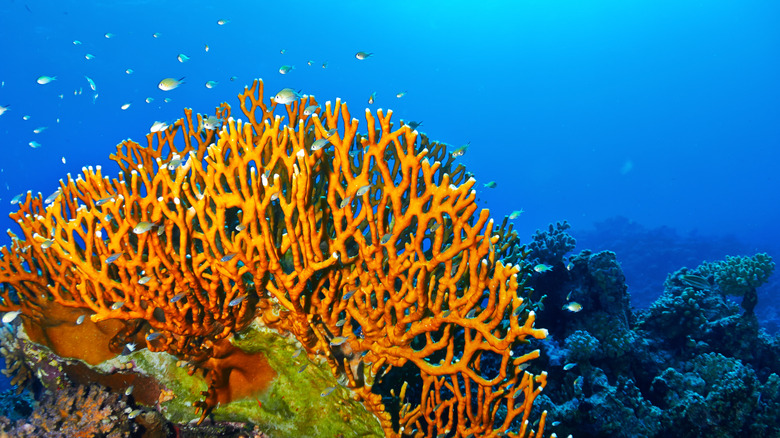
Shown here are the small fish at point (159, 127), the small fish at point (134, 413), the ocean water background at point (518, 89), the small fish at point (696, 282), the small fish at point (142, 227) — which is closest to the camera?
the small fish at point (142, 227)

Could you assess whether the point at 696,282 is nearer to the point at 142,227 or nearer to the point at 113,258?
the point at 142,227

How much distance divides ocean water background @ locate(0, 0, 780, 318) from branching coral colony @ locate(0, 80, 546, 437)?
25219mm

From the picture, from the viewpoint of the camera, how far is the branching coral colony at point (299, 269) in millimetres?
2752

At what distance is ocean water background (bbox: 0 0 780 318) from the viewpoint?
51281mm

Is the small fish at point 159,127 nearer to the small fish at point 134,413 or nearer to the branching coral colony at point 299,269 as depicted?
the branching coral colony at point 299,269

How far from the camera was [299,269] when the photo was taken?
2.90 metres

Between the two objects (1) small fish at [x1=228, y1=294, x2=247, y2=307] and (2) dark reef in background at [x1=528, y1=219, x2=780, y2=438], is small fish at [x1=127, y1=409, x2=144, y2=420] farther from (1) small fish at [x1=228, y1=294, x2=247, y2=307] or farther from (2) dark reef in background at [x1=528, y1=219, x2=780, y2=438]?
(2) dark reef in background at [x1=528, y1=219, x2=780, y2=438]

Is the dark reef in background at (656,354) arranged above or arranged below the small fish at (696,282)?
below

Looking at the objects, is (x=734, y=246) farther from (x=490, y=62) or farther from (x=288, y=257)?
(x=490, y=62)

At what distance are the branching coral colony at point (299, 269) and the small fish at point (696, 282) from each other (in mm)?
8175

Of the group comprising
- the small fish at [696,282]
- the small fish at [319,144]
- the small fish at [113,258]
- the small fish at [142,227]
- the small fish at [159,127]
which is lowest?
the small fish at [113,258]

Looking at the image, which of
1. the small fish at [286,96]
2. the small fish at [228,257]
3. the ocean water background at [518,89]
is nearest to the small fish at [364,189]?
the small fish at [228,257]

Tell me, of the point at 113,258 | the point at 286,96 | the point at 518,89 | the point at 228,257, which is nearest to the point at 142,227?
the point at 113,258

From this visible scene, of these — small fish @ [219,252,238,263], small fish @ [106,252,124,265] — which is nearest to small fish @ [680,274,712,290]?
small fish @ [219,252,238,263]
